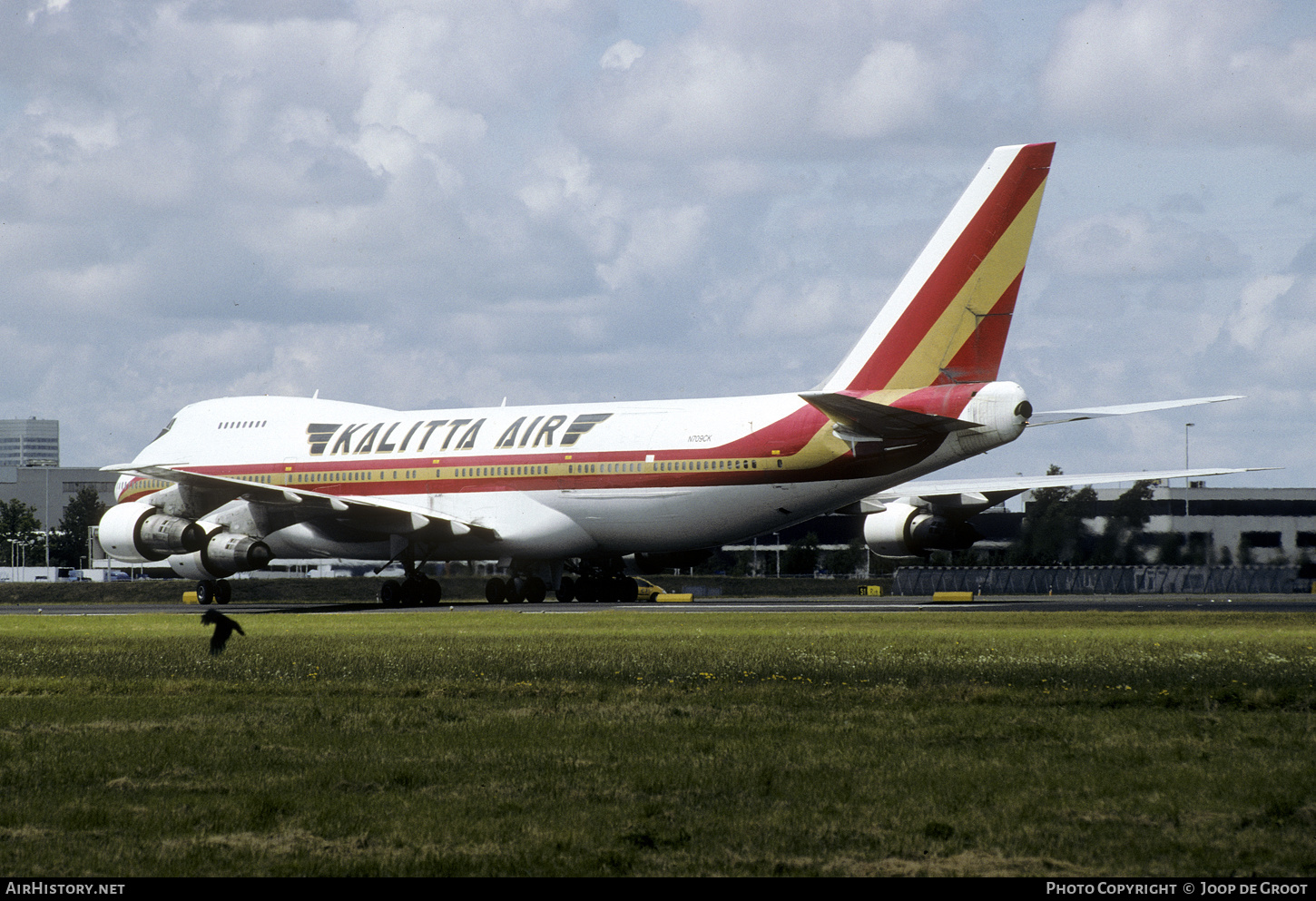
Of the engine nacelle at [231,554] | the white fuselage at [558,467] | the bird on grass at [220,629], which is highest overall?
the white fuselage at [558,467]

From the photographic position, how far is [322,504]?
40156mm

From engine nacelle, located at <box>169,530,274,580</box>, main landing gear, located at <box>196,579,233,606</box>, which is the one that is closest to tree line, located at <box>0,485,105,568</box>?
main landing gear, located at <box>196,579,233,606</box>

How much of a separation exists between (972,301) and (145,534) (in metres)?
25.6

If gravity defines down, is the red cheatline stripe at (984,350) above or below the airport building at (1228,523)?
above

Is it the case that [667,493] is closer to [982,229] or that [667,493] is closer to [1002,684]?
[982,229]

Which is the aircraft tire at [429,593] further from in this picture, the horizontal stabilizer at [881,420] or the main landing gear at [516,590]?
the horizontal stabilizer at [881,420]

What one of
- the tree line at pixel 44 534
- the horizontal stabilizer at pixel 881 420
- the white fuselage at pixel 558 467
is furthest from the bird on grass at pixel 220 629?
the tree line at pixel 44 534

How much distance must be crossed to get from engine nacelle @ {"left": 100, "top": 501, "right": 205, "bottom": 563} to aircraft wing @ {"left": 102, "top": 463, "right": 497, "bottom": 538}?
4.31ft

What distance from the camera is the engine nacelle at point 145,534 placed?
43.1 meters

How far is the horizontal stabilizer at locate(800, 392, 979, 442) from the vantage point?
110ft

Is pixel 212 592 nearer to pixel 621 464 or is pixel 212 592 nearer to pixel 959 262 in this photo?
pixel 621 464

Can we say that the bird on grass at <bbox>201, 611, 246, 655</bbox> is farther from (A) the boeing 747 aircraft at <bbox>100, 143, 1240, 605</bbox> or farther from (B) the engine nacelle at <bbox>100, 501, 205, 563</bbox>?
(B) the engine nacelle at <bbox>100, 501, 205, 563</bbox>

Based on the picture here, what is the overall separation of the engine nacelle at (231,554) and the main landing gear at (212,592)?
1.37 meters

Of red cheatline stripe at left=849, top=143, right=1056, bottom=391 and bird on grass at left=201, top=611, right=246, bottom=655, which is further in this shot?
red cheatline stripe at left=849, top=143, right=1056, bottom=391
